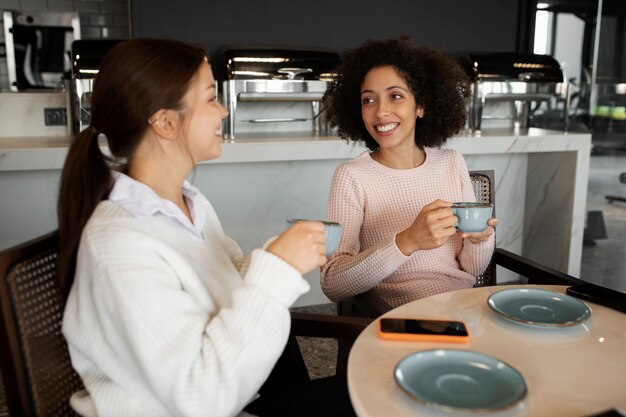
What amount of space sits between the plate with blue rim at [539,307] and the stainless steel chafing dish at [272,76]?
88.3 inches

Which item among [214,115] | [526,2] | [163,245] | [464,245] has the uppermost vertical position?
[526,2]

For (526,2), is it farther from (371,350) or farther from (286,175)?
(371,350)

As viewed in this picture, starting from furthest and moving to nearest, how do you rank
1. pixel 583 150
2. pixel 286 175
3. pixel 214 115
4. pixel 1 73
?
pixel 1 73, pixel 583 150, pixel 286 175, pixel 214 115

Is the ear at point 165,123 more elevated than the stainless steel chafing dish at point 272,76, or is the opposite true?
the stainless steel chafing dish at point 272,76

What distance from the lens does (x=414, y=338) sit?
117 cm

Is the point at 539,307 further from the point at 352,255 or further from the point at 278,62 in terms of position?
the point at 278,62

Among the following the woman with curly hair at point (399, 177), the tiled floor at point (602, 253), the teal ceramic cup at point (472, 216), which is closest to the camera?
the teal ceramic cup at point (472, 216)

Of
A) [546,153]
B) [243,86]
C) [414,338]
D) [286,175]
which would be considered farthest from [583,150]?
[414,338]

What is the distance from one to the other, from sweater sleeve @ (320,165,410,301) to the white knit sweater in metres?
0.58

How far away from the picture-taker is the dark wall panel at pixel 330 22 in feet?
13.4

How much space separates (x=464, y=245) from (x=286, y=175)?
5.06 ft

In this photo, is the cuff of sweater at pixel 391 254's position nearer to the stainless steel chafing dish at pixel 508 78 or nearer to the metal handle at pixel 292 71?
the metal handle at pixel 292 71

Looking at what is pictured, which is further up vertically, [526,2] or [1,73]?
[526,2]

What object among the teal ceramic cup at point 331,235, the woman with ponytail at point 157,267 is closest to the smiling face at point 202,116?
the woman with ponytail at point 157,267
